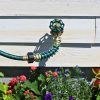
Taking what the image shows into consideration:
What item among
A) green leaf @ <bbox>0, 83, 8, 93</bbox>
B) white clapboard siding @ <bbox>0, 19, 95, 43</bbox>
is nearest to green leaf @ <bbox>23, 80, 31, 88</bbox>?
green leaf @ <bbox>0, 83, 8, 93</bbox>

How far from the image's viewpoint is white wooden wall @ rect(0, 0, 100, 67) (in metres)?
3.89

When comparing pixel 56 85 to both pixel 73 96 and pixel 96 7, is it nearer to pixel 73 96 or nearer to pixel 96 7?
pixel 73 96

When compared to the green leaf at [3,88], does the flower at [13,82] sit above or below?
above

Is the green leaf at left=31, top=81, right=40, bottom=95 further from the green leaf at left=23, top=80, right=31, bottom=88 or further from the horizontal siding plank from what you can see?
the horizontal siding plank

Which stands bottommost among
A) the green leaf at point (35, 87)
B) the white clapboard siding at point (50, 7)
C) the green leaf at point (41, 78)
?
the green leaf at point (35, 87)

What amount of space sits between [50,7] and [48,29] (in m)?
0.22

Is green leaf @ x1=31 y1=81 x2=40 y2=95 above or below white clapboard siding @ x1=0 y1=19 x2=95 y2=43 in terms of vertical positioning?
below

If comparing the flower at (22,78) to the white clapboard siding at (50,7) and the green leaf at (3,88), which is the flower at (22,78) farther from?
the white clapboard siding at (50,7)

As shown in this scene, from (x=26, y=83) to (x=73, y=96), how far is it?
52 centimetres

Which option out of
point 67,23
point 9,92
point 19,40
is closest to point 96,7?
point 67,23

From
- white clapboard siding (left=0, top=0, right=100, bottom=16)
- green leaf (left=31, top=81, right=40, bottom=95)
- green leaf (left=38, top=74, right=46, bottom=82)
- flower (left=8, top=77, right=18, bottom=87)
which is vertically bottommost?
green leaf (left=31, top=81, right=40, bottom=95)

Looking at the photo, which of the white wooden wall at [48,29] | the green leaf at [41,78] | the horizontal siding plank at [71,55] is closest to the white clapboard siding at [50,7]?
the white wooden wall at [48,29]

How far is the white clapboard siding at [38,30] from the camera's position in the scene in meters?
3.92

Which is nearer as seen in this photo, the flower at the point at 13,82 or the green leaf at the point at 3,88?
the green leaf at the point at 3,88
